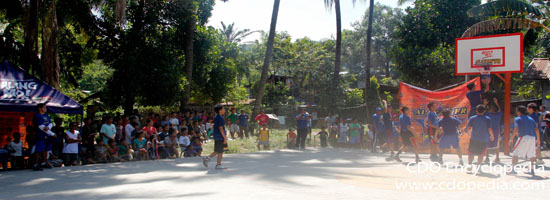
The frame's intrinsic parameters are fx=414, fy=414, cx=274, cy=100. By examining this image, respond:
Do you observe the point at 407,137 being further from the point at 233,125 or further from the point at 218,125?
the point at 233,125

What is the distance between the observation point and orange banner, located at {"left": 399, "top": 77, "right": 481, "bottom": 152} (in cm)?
1421

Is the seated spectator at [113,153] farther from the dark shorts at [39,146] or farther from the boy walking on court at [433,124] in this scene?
the boy walking on court at [433,124]

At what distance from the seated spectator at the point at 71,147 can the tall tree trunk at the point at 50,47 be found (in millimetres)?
2681

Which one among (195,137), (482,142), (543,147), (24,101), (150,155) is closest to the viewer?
(482,142)

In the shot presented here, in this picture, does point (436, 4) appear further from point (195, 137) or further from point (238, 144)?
point (195, 137)

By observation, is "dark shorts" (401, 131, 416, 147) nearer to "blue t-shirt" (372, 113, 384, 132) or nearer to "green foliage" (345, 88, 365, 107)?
"blue t-shirt" (372, 113, 384, 132)

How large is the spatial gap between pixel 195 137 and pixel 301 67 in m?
26.9

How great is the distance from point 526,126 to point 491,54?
745cm

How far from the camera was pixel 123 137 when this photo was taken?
520 inches

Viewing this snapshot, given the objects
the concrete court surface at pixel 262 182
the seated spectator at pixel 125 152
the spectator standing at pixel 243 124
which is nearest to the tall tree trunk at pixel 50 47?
the seated spectator at pixel 125 152

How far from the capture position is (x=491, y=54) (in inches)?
612

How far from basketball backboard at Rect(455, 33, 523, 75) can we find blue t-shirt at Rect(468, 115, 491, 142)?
6898 millimetres

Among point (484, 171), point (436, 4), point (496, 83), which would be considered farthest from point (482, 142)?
point (436, 4)

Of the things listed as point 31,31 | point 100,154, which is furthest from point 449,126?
point 31,31
